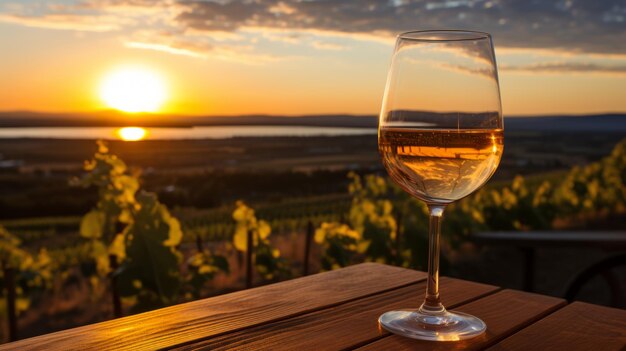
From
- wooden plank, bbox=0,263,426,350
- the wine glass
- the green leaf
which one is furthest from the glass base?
the green leaf

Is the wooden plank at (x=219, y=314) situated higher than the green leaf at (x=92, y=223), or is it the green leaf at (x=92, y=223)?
the wooden plank at (x=219, y=314)

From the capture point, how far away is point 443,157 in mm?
944

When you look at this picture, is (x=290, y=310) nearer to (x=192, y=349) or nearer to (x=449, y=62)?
(x=192, y=349)

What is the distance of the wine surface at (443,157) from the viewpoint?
94cm

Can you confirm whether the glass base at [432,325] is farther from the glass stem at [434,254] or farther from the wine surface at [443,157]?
the wine surface at [443,157]

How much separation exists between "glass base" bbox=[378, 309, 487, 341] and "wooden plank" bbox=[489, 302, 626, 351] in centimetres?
6

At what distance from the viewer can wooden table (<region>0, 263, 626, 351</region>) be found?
0.95 meters

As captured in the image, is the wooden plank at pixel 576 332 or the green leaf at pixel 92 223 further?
the green leaf at pixel 92 223

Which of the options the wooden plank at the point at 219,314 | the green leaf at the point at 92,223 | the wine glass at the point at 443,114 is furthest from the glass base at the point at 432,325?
the green leaf at the point at 92,223

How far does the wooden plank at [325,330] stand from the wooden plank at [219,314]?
0.09 feet

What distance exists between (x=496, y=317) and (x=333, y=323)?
0.32 metres

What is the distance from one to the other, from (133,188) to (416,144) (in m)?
3.29

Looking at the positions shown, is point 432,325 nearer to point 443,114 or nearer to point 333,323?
point 333,323

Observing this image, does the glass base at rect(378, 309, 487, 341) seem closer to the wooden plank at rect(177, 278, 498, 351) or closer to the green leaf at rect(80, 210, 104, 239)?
the wooden plank at rect(177, 278, 498, 351)
